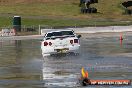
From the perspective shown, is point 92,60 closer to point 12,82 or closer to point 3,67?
point 3,67

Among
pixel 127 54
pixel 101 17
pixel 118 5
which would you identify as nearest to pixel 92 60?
pixel 127 54

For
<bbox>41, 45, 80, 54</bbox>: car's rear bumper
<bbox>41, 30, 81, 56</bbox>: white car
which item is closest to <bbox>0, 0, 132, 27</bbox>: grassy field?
<bbox>41, 30, 81, 56</bbox>: white car

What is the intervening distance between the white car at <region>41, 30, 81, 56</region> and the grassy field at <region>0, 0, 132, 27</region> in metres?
36.5

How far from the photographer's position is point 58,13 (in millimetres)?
82875

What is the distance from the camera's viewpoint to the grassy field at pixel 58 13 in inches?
2933

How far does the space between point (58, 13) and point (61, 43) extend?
1981 inches

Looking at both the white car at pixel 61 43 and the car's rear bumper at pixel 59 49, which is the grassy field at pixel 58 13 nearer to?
the white car at pixel 61 43

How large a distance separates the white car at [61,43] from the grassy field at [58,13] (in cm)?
3652

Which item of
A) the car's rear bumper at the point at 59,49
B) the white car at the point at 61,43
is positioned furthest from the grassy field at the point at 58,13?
the car's rear bumper at the point at 59,49

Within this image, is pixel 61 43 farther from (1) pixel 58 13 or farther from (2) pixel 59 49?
(1) pixel 58 13

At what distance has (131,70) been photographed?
2361 cm

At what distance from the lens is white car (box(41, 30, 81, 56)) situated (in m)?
32.6

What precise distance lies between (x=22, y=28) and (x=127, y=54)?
1267 inches

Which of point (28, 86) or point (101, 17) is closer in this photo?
point (28, 86)
